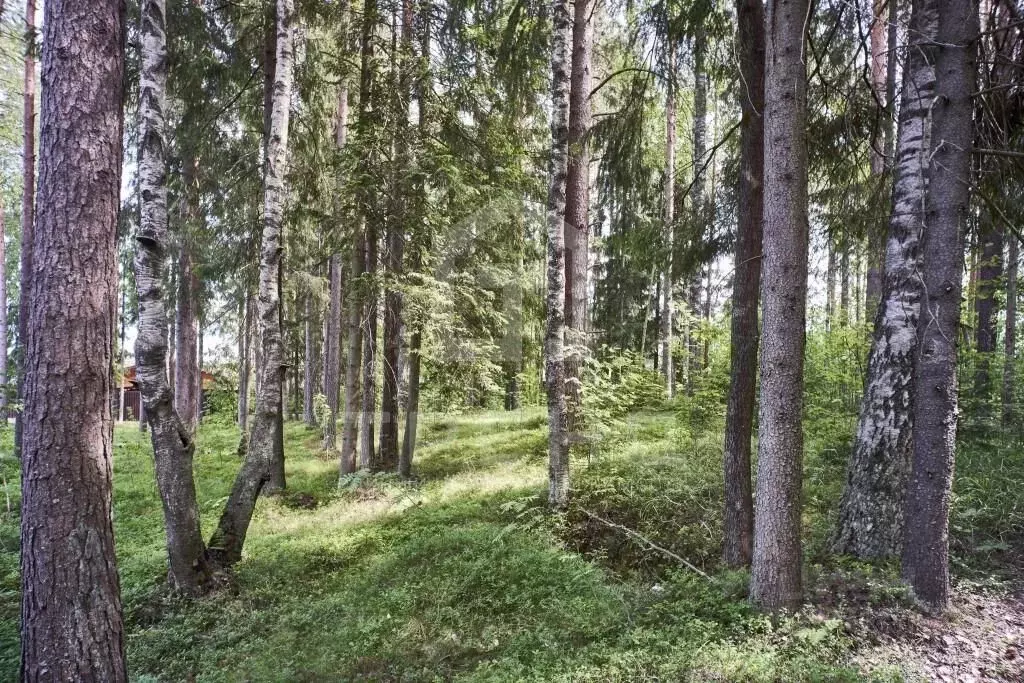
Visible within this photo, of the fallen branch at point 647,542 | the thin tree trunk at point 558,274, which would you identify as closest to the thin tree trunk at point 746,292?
the fallen branch at point 647,542

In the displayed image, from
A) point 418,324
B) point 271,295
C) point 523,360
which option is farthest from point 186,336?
point 523,360

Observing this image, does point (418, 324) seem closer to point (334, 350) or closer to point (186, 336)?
point (334, 350)

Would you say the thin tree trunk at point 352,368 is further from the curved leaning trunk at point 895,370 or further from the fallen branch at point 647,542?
the curved leaning trunk at point 895,370

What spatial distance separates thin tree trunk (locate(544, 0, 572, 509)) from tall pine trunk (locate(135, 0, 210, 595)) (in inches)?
166

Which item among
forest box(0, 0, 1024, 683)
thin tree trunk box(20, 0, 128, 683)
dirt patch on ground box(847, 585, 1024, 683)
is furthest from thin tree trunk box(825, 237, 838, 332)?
thin tree trunk box(20, 0, 128, 683)

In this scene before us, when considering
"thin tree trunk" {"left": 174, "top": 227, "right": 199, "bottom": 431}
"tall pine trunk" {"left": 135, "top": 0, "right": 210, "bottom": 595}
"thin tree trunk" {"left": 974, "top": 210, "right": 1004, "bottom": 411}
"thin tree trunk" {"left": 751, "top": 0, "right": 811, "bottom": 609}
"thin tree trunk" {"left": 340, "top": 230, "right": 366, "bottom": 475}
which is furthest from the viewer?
"thin tree trunk" {"left": 174, "top": 227, "right": 199, "bottom": 431}

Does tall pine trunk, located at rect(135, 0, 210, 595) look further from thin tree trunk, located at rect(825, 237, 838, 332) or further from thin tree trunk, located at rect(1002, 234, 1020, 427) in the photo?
thin tree trunk, located at rect(1002, 234, 1020, 427)

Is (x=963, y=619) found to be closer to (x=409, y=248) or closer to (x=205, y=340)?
(x=409, y=248)

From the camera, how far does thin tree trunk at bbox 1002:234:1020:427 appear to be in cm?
857

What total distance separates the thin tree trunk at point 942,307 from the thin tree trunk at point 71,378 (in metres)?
5.68

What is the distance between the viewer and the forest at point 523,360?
11.3 feet

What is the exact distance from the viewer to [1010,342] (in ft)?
33.3

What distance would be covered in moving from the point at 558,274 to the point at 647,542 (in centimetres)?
349

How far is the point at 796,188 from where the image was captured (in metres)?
3.92
